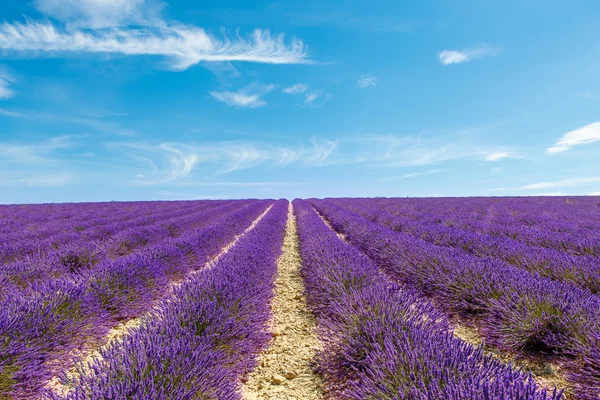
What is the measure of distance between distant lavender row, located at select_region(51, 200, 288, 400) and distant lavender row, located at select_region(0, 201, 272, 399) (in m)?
0.30

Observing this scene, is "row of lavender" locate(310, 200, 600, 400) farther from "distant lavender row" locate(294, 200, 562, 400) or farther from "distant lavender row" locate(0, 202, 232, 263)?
"distant lavender row" locate(0, 202, 232, 263)

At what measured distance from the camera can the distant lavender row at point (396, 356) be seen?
1464mm

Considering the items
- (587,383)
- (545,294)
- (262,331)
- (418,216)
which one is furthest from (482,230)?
(262,331)

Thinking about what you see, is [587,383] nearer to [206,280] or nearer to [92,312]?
[206,280]

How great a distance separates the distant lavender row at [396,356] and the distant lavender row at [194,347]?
682mm

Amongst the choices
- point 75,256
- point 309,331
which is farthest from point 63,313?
point 75,256

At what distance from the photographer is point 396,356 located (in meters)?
1.81

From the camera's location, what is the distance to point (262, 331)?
9.95ft

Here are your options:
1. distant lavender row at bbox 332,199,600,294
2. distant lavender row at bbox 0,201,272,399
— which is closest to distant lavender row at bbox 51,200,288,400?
distant lavender row at bbox 0,201,272,399

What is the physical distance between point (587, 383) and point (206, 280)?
321cm

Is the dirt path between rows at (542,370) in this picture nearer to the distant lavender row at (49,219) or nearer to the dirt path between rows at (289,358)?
the dirt path between rows at (289,358)

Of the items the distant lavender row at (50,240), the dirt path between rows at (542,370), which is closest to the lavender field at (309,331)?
the dirt path between rows at (542,370)

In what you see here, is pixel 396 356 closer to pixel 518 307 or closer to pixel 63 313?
pixel 518 307

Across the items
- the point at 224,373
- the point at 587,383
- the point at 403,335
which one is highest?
the point at 403,335
